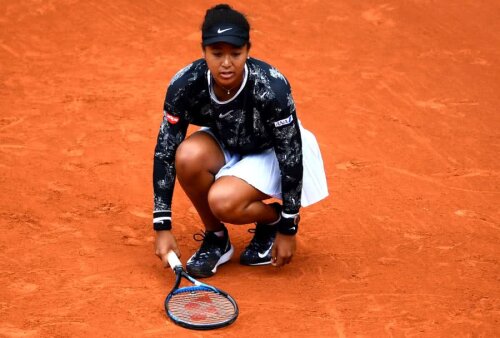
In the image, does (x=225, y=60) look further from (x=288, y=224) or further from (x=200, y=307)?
(x=200, y=307)

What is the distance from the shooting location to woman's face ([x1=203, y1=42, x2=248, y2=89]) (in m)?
4.55

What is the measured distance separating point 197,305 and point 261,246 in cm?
74

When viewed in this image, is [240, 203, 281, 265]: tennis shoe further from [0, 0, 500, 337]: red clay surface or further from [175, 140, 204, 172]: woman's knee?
[175, 140, 204, 172]: woman's knee

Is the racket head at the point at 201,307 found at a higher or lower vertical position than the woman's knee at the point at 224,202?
lower

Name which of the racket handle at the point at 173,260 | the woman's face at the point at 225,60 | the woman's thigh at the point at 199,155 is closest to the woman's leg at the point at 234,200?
the woman's thigh at the point at 199,155

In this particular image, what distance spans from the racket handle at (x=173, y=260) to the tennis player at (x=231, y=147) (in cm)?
5

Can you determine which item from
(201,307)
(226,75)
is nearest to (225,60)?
(226,75)

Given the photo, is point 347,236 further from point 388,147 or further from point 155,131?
point 155,131

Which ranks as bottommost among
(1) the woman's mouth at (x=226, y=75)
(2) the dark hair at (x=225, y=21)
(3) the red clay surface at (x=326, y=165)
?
(3) the red clay surface at (x=326, y=165)

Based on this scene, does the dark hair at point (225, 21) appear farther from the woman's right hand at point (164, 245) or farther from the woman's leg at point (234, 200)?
the woman's right hand at point (164, 245)

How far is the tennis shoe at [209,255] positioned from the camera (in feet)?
16.2

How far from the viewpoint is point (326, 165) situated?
649 centimetres

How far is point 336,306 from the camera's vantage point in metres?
4.66

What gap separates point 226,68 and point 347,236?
148cm
